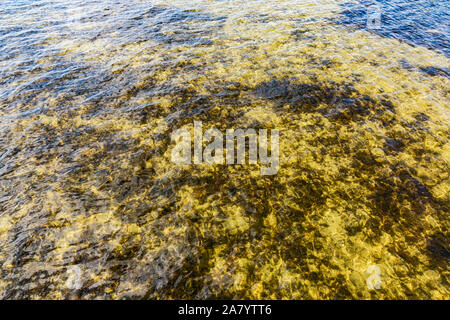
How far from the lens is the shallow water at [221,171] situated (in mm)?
4047

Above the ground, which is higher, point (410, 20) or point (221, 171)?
point (410, 20)

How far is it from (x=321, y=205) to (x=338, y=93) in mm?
4672

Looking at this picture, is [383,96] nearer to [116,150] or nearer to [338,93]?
[338,93]

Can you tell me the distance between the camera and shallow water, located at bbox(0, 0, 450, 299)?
4047 mm

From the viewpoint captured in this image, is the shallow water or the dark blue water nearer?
the shallow water

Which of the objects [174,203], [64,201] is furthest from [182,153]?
[64,201]

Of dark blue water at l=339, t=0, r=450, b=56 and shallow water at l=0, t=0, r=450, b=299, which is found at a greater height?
dark blue water at l=339, t=0, r=450, b=56

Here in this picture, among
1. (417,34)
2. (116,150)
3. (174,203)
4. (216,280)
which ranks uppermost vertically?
(417,34)

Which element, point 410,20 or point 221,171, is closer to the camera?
point 221,171

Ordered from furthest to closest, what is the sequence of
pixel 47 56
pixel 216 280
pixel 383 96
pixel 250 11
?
pixel 250 11
pixel 47 56
pixel 383 96
pixel 216 280

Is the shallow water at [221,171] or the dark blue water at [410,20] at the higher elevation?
the dark blue water at [410,20]

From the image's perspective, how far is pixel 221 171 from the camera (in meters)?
5.68

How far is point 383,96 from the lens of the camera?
796 centimetres

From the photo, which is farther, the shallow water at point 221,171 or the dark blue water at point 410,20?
the dark blue water at point 410,20
